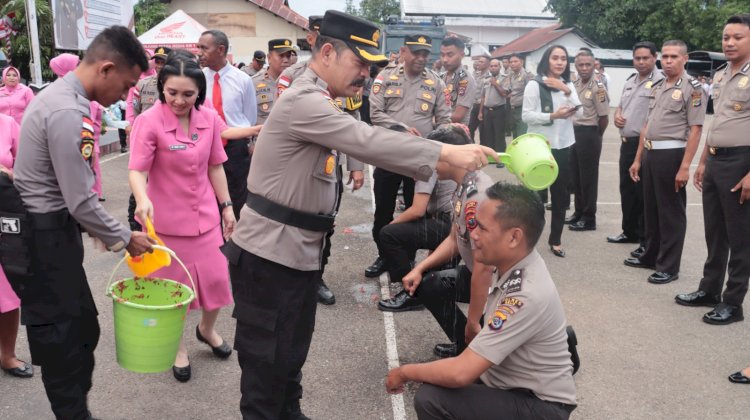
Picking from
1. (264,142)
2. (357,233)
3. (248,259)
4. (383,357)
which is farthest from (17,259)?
(357,233)

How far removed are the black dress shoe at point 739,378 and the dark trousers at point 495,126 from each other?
28.7 ft

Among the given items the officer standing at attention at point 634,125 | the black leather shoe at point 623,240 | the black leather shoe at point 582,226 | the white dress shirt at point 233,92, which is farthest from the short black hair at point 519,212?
the black leather shoe at point 582,226

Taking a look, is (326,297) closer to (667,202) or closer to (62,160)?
(62,160)

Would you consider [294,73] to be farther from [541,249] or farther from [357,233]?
[541,249]

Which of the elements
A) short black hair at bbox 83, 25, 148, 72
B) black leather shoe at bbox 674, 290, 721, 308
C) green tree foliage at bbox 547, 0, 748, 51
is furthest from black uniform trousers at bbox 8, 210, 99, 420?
green tree foliage at bbox 547, 0, 748, 51

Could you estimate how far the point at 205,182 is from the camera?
3877 mm

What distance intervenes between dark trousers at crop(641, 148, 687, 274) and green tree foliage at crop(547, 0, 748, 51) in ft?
94.2

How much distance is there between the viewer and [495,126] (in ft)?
41.4

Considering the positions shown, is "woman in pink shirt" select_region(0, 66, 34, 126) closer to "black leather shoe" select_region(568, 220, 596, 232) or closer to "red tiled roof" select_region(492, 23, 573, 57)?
"black leather shoe" select_region(568, 220, 596, 232)

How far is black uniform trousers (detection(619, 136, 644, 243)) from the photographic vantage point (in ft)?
23.3

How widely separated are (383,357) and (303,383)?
25.3 inches

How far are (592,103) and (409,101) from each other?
256 cm

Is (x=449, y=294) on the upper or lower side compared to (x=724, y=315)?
upper

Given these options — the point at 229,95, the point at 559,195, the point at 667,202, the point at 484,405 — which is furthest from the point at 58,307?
the point at 667,202
